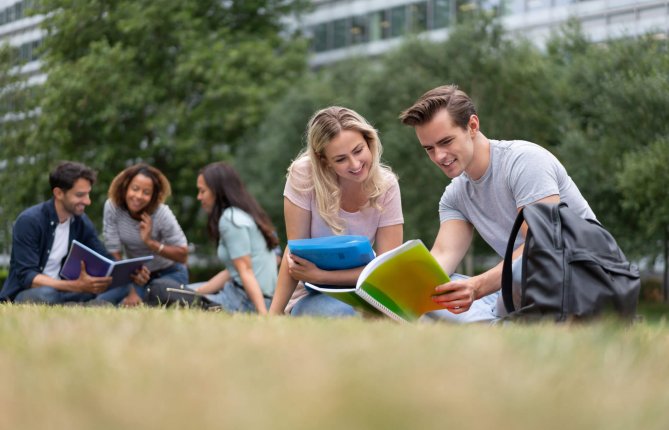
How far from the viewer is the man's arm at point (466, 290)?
16.5ft

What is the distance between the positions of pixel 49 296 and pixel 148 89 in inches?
875

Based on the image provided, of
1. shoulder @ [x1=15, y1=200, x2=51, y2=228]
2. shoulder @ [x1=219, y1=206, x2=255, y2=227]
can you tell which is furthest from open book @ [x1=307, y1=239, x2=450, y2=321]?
shoulder @ [x1=15, y1=200, x2=51, y2=228]

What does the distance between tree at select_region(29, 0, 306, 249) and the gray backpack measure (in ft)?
84.7

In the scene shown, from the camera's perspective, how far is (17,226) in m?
9.33

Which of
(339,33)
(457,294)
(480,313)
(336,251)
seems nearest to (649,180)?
(480,313)

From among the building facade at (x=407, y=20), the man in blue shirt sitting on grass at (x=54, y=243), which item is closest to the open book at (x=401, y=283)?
the man in blue shirt sitting on grass at (x=54, y=243)

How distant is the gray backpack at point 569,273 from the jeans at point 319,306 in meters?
2.21

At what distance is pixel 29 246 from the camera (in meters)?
9.33

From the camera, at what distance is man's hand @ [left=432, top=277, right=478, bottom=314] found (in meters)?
5.02

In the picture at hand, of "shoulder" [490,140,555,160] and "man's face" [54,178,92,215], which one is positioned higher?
"shoulder" [490,140,555,160]

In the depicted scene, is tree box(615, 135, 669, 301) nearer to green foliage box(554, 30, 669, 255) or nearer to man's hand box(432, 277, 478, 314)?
green foliage box(554, 30, 669, 255)

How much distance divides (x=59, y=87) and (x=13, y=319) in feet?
88.8

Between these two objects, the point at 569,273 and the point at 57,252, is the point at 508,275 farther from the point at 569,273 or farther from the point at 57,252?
the point at 57,252

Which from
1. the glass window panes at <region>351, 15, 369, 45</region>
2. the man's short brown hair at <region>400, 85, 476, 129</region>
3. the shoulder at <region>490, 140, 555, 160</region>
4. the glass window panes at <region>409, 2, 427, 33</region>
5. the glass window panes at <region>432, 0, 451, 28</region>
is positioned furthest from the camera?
the glass window panes at <region>351, 15, 369, 45</region>
